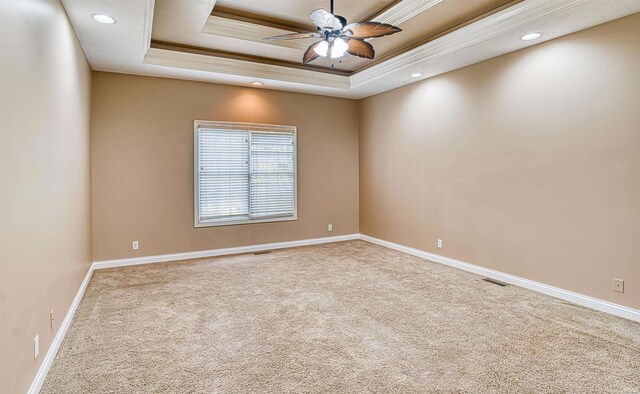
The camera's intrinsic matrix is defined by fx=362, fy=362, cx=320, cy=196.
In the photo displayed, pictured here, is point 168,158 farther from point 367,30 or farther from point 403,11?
point 403,11

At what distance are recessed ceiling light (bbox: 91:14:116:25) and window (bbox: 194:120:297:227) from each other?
220 cm

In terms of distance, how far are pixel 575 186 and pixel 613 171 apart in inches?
13.6

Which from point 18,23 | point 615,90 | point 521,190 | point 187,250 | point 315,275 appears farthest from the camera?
point 187,250

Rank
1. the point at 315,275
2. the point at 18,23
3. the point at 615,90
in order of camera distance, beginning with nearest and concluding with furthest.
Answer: the point at 18,23
the point at 615,90
the point at 315,275

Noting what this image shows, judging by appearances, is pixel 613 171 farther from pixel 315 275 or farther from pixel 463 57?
pixel 315 275

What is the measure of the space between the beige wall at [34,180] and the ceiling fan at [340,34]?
5.96 feet

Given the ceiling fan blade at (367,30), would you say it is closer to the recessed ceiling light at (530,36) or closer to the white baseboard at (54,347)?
the recessed ceiling light at (530,36)

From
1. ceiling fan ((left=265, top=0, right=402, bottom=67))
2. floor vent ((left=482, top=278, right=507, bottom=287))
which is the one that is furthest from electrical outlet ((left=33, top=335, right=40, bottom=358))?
floor vent ((left=482, top=278, right=507, bottom=287))

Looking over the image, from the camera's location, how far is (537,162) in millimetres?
3922

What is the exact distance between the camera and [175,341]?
281 centimetres

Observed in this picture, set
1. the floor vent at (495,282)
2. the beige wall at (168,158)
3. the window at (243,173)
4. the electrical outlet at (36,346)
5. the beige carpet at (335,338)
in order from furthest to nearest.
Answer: the window at (243,173) < the beige wall at (168,158) < the floor vent at (495,282) < the beige carpet at (335,338) < the electrical outlet at (36,346)

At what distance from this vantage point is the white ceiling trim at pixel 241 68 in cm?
460

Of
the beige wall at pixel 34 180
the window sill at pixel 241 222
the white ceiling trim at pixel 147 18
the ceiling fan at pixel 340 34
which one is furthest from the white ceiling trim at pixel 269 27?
the window sill at pixel 241 222

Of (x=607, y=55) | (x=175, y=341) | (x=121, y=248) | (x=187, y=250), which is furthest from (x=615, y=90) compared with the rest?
(x=121, y=248)
